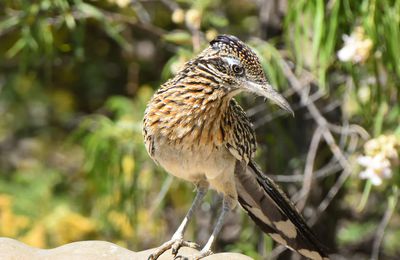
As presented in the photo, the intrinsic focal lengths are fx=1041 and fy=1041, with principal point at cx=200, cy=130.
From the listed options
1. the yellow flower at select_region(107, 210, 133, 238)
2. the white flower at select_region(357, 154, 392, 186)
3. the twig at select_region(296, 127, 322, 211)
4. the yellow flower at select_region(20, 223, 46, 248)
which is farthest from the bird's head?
the yellow flower at select_region(20, 223, 46, 248)

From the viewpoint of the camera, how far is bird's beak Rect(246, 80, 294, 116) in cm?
493

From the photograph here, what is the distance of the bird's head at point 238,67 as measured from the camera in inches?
198

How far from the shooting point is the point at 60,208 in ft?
29.4

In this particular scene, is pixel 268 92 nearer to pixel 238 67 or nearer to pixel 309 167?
pixel 238 67

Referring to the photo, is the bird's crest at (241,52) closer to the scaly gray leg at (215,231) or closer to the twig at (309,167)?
the scaly gray leg at (215,231)

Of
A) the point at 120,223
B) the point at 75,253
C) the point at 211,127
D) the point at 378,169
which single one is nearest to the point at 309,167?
the point at 378,169

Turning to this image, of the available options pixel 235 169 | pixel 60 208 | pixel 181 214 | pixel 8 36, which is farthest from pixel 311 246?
pixel 8 36

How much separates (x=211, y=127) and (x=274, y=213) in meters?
0.75

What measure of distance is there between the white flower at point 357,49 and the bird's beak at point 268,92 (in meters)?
1.34

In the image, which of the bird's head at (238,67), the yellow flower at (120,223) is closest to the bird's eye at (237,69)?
the bird's head at (238,67)

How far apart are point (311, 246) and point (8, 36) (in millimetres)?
4632

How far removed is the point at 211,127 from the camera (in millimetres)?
5309

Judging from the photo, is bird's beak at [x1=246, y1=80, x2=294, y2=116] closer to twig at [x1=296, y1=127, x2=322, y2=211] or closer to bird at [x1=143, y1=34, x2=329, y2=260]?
bird at [x1=143, y1=34, x2=329, y2=260]

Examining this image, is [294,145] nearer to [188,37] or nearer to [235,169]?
[188,37]
